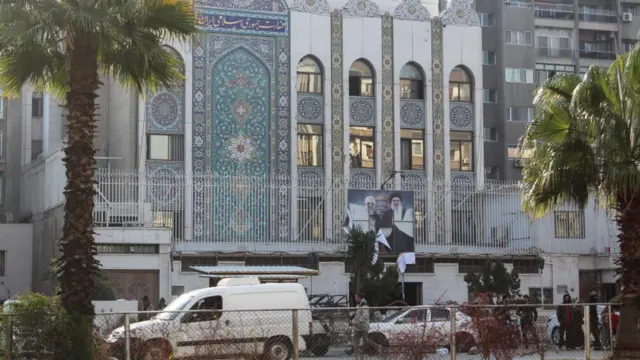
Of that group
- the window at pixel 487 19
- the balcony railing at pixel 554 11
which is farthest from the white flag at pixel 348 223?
the balcony railing at pixel 554 11

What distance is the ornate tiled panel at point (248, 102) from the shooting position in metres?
45.1

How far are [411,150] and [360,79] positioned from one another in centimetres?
396

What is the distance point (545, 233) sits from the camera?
45.4 meters

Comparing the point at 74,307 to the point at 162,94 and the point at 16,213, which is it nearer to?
the point at 162,94

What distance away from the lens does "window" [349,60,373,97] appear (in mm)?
48750

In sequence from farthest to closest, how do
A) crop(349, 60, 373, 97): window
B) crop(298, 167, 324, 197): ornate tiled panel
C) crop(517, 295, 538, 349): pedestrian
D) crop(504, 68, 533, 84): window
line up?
crop(504, 68, 533, 84): window → crop(349, 60, 373, 97): window → crop(298, 167, 324, 197): ornate tiled panel → crop(517, 295, 538, 349): pedestrian

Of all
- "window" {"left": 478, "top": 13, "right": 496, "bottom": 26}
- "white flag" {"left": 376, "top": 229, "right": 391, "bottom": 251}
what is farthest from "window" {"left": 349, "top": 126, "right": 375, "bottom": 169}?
"window" {"left": 478, "top": 13, "right": 496, "bottom": 26}

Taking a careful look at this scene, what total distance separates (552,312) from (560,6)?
1484 inches

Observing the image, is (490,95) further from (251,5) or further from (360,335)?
(360,335)

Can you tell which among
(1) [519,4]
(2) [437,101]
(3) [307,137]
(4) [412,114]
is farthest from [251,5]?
(1) [519,4]

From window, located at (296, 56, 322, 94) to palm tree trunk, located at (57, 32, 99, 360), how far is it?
98.9 ft

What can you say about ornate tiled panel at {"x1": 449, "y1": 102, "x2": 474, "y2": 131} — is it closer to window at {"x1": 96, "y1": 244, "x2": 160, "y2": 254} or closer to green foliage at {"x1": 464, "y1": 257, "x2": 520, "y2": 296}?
green foliage at {"x1": 464, "y1": 257, "x2": 520, "y2": 296}

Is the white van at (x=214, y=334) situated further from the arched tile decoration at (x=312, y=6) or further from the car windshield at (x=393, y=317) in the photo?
the arched tile decoration at (x=312, y=6)

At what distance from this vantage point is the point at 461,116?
5031 cm
